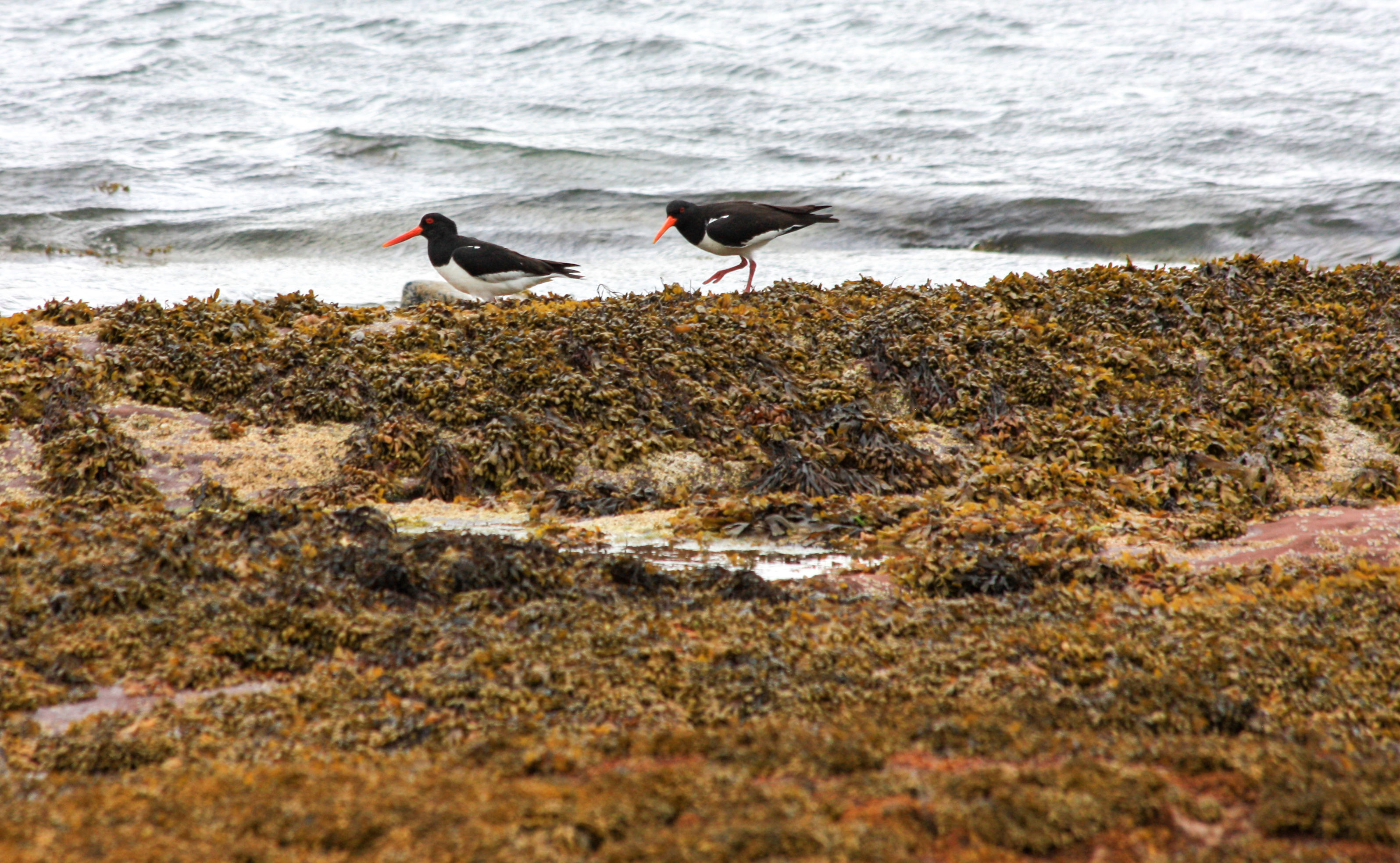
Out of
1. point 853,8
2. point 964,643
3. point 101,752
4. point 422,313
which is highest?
point 853,8

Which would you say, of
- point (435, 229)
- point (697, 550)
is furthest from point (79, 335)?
point (697, 550)

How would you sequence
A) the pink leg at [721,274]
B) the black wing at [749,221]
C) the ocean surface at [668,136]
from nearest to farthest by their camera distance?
the pink leg at [721,274], the black wing at [749,221], the ocean surface at [668,136]

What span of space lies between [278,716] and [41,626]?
1.04 metres

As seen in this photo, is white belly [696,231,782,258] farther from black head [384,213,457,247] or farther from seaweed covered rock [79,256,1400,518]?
black head [384,213,457,247]

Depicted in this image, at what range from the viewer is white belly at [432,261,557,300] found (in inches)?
337

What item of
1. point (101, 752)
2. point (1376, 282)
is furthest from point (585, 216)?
point (101, 752)

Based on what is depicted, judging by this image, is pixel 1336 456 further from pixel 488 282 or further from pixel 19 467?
pixel 19 467

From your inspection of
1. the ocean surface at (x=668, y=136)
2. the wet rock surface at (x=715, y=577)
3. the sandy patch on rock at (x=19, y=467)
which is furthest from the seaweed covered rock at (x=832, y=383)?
the ocean surface at (x=668, y=136)

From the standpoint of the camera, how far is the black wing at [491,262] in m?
8.48

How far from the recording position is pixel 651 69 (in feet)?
67.5

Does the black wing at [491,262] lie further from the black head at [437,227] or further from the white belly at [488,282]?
the black head at [437,227]

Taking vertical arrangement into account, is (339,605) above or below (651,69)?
below

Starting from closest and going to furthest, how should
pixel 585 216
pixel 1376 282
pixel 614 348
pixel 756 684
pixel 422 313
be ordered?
pixel 756 684 → pixel 614 348 → pixel 422 313 → pixel 1376 282 → pixel 585 216

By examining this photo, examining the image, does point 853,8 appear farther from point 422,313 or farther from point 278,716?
point 278,716
